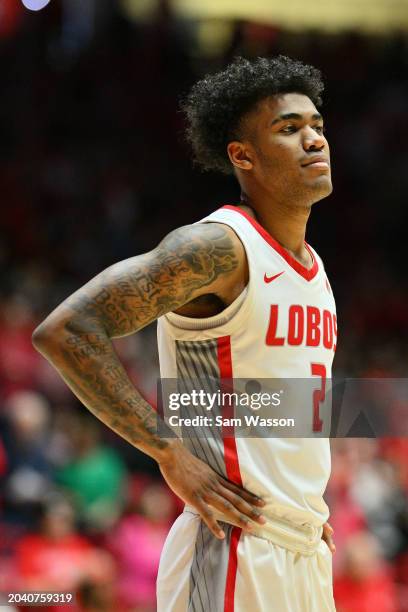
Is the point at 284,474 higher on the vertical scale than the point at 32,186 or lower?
lower

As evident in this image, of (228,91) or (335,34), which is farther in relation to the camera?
(335,34)

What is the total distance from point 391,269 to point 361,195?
1111 mm

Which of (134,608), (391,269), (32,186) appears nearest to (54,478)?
(134,608)

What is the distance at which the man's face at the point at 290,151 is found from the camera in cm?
336

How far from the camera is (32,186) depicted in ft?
37.6

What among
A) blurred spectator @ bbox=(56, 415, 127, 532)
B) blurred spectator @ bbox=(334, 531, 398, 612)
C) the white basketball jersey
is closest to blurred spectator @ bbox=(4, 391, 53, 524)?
blurred spectator @ bbox=(56, 415, 127, 532)

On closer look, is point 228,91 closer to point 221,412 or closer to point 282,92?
point 282,92

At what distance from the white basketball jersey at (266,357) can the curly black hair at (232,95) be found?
43 centimetres

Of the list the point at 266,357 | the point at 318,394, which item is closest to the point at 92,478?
the point at 318,394

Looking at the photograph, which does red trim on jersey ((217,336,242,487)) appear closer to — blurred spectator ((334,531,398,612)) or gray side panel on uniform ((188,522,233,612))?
gray side panel on uniform ((188,522,233,612))

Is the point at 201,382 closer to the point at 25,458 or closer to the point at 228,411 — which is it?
the point at 228,411

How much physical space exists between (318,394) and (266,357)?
0.82ft

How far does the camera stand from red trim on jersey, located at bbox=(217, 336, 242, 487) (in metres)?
3.09

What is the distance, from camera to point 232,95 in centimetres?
352
